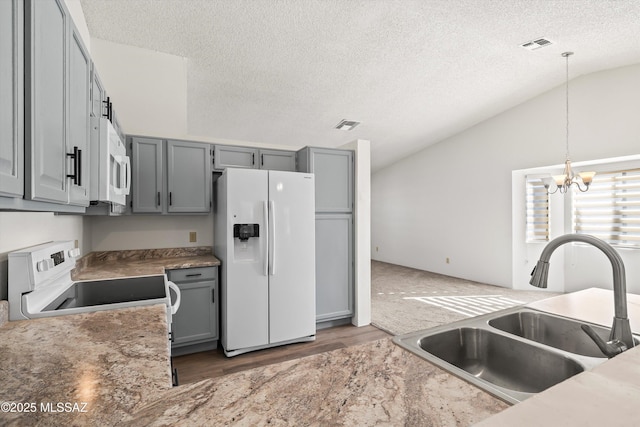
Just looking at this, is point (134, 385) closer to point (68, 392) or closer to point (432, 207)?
point (68, 392)

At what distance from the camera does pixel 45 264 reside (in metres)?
1.62

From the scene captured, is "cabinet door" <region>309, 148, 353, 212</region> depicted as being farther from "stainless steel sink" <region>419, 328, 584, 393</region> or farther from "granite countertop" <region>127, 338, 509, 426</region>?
"granite countertop" <region>127, 338, 509, 426</region>

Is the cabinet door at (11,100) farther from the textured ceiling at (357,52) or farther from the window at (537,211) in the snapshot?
the window at (537,211)

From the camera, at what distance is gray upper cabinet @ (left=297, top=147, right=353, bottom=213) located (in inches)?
137

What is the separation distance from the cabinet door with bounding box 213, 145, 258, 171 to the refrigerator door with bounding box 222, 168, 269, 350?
0.62 m

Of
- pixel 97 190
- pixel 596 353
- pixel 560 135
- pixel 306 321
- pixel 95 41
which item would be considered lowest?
pixel 306 321

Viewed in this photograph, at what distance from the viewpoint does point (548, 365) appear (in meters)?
0.99

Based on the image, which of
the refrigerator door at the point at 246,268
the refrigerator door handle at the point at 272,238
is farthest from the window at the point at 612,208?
the refrigerator door at the point at 246,268

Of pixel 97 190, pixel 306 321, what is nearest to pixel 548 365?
pixel 97 190

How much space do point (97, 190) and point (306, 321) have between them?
2.23 meters

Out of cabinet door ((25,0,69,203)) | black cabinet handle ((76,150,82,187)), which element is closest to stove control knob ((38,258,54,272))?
black cabinet handle ((76,150,82,187))

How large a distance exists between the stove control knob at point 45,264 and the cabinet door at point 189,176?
→ 1.45m

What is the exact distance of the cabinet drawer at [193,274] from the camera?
2.83m

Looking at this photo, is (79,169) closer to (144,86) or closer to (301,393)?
(301,393)
